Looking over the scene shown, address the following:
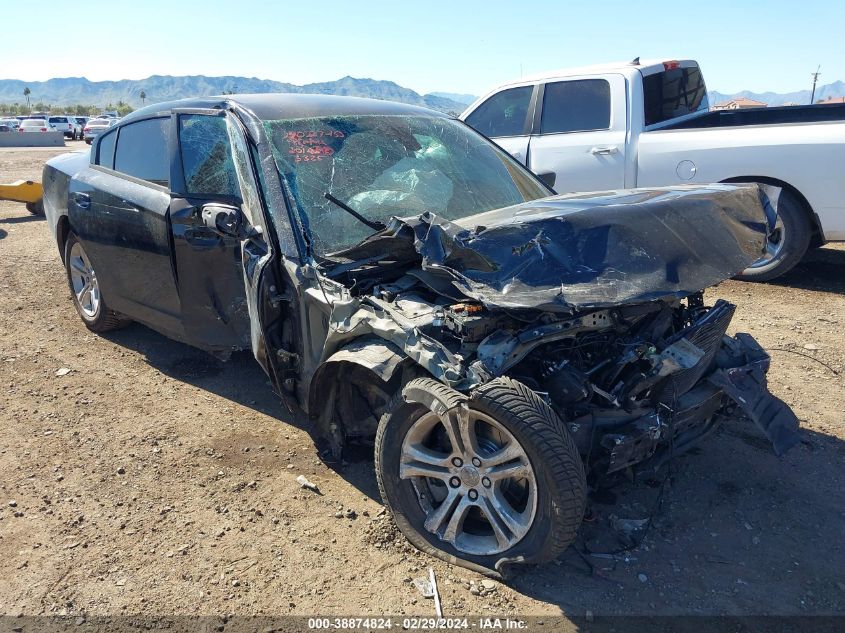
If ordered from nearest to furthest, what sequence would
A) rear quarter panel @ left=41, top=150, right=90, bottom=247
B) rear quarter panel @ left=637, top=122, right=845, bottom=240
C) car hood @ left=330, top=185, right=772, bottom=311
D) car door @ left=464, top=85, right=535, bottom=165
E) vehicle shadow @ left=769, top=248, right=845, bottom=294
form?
car hood @ left=330, top=185, right=772, bottom=311
rear quarter panel @ left=41, top=150, right=90, bottom=247
rear quarter panel @ left=637, top=122, right=845, bottom=240
vehicle shadow @ left=769, top=248, right=845, bottom=294
car door @ left=464, top=85, right=535, bottom=165

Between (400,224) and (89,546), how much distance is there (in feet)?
6.52

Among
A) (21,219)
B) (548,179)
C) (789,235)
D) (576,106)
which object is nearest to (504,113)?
(576,106)

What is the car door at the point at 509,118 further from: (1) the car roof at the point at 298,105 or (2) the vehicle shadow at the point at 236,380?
(2) the vehicle shadow at the point at 236,380

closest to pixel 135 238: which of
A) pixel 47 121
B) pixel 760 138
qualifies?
pixel 760 138

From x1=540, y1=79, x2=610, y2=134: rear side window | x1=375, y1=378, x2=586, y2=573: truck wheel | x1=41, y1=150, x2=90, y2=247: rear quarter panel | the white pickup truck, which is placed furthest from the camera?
x1=540, y1=79, x2=610, y2=134: rear side window

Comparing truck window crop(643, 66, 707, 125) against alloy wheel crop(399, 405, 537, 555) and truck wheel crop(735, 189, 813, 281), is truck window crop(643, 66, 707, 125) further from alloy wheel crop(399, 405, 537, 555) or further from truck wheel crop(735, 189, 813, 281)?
alloy wheel crop(399, 405, 537, 555)

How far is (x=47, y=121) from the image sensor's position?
4712 cm

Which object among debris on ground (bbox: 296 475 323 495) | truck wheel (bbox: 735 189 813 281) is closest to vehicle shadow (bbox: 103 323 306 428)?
debris on ground (bbox: 296 475 323 495)

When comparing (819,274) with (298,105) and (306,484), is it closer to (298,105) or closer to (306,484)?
(298,105)

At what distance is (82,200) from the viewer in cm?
494

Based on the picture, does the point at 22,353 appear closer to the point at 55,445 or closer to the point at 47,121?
the point at 55,445

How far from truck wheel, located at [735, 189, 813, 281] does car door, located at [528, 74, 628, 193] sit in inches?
57.3

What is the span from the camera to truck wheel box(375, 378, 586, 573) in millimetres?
2512

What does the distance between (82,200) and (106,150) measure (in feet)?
1.69
